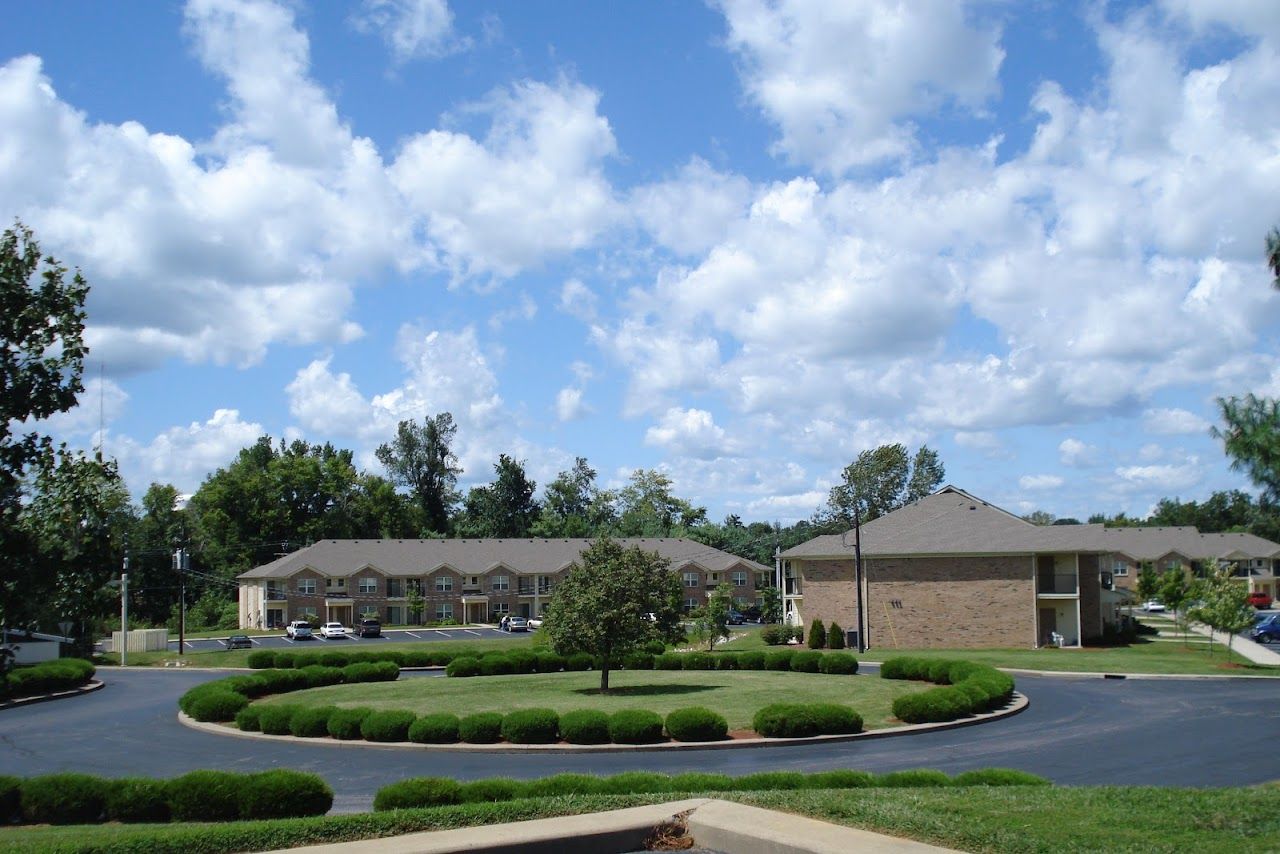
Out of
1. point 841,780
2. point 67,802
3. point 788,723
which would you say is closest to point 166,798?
point 67,802

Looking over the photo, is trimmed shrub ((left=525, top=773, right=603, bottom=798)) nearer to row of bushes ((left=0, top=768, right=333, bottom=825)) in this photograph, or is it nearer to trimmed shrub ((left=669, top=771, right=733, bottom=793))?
trimmed shrub ((left=669, top=771, right=733, bottom=793))

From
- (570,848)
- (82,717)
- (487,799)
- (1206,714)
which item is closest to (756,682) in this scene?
(1206,714)

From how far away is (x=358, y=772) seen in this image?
23.2m

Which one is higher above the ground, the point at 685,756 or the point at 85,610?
the point at 85,610

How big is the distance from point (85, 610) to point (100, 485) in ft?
4.12

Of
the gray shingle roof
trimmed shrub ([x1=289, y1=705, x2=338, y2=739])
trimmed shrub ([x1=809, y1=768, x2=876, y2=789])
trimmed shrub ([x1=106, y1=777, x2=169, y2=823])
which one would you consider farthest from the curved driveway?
the gray shingle roof

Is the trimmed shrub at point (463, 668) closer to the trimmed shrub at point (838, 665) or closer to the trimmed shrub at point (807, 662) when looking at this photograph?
the trimmed shrub at point (807, 662)

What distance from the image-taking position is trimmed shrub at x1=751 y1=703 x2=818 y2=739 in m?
25.8

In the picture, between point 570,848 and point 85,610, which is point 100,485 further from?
point 570,848

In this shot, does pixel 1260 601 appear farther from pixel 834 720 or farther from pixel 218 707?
pixel 218 707

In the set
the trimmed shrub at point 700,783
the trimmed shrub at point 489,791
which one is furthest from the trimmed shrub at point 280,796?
the trimmed shrub at point 700,783

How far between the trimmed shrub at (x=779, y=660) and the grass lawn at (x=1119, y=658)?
18.7ft

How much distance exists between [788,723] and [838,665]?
16.5 m

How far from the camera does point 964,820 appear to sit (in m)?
9.63
